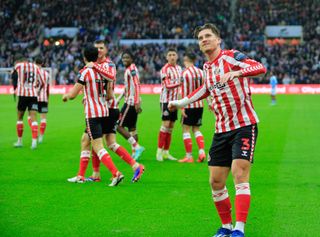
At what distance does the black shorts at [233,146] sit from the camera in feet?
20.5

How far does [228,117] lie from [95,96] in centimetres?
351

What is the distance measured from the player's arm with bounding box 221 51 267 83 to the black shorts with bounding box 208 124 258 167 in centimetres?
55

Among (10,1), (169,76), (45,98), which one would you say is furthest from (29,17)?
(169,76)

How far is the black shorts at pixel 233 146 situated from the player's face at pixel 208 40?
0.91m

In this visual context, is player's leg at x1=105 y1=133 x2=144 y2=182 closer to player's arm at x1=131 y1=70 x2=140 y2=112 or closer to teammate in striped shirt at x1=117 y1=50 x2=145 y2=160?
teammate in striped shirt at x1=117 y1=50 x2=145 y2=160

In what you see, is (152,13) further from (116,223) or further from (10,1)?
(116,223)

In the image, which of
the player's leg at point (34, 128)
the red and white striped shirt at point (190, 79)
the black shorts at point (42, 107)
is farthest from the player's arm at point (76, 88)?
the black shorts at point (42, 107)

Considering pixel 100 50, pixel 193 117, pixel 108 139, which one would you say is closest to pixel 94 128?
pixel 108 139

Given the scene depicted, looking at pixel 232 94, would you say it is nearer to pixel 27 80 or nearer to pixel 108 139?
pixel 108 139

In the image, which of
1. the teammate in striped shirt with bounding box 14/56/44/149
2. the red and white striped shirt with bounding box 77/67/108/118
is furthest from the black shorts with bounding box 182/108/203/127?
the teammate in striped shirt with bounding box 14/56/44/149

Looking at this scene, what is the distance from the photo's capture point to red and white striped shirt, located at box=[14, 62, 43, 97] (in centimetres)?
1543

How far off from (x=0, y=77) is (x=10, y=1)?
1261 cm

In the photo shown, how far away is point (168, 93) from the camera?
1316 centimetres

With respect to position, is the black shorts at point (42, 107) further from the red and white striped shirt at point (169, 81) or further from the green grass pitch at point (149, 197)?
the red and white striped shirt at point (169, 81)
